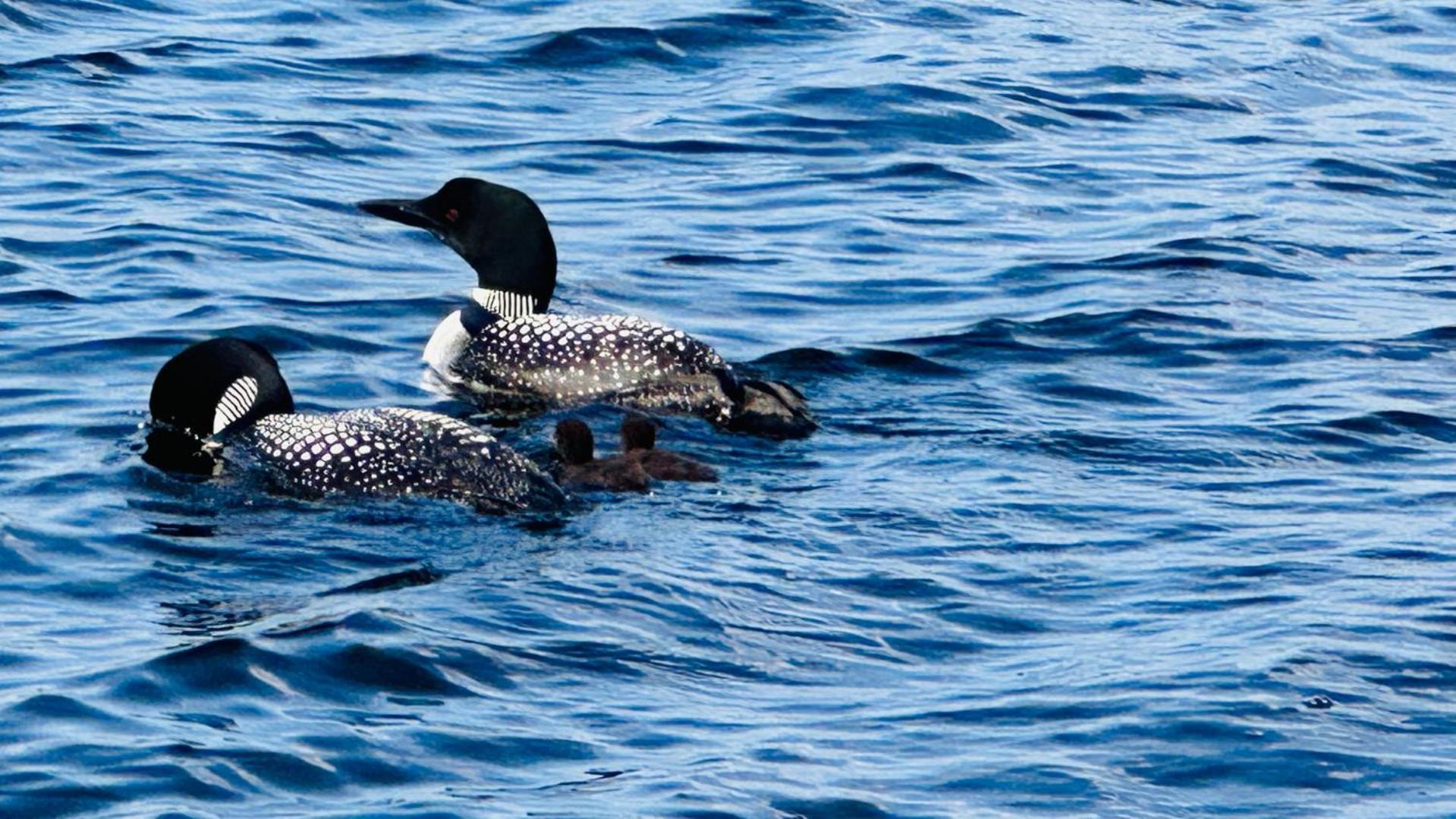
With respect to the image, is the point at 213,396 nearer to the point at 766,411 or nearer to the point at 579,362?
the point at 579,362

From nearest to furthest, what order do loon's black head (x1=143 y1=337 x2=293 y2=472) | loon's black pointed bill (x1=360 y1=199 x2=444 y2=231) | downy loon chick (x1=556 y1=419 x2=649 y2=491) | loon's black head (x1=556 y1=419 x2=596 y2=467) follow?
downy loon chick (x1=556 y1=419 x2=649 y2=491)
loon's black head (x1=556 y1=419 x2=596 y2=467)
loon's black head (x1=143 y1=337 x2=293 y2=472)
loon's black pointed bill (x1=360 y1=199 x2=444 y2=231)

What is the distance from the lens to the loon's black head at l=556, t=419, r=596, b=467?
26.8ft

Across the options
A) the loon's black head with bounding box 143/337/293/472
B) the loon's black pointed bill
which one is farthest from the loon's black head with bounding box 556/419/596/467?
the loon's black pointed bill

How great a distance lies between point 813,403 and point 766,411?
491 millimetres

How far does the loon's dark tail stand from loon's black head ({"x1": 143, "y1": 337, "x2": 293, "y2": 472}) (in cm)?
143

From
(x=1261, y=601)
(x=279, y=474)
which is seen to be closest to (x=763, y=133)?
(x=279, y=474)

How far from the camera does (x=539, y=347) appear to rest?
30.7ft

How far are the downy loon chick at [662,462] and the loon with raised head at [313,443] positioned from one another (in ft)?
1.15

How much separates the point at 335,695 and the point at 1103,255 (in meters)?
5.79

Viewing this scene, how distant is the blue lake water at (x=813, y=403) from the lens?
19.6 ft

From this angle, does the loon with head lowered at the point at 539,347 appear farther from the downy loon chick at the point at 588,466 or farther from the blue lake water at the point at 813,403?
the downy loon chick at the point at 588,466

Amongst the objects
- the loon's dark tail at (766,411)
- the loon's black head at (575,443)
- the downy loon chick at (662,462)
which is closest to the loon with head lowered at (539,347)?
the loon's dark tail at (766,411)

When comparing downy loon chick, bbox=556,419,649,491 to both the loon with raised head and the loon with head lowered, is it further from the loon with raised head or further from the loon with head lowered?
the loon with head lowered

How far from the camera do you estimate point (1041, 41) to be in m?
15.5
